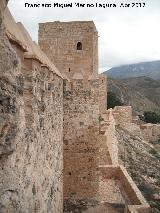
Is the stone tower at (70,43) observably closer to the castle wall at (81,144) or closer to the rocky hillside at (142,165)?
the castle wall at (81,144)

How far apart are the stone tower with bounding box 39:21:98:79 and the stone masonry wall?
8.37ft

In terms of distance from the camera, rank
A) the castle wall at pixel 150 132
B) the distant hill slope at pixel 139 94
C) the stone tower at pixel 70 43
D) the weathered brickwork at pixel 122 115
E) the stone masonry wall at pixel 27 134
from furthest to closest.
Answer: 1. the distant hill slope at pixel 139 94
2. the castle wall at pixel 150 132
3. the weathered brickwork at pixel 122 115
4. the stone tower at pixel 70 43
5. the stone masonry wall at pixel 27 134

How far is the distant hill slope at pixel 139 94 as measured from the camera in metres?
66.6

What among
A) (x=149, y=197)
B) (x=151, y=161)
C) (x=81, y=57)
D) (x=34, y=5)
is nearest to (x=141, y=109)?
(x=151, y=161)

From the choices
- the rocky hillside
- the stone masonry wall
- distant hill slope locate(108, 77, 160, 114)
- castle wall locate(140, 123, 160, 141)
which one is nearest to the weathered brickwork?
the rocky hillside

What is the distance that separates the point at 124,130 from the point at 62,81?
1987cm

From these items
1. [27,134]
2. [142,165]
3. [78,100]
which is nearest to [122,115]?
[142,165]

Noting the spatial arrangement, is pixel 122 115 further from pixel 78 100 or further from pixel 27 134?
pixel 27 134

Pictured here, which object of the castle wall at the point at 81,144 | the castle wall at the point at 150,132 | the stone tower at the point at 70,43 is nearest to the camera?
the castle wall at the point at 81,144

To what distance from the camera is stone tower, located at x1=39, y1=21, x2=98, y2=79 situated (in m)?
10.7

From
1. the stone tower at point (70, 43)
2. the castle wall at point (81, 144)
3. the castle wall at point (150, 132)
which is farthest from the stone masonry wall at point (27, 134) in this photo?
the castle wall at point (150, 132)

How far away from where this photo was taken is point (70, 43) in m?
10.8

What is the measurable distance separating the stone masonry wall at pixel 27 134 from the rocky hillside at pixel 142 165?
8.61 m

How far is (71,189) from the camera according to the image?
10.4m
